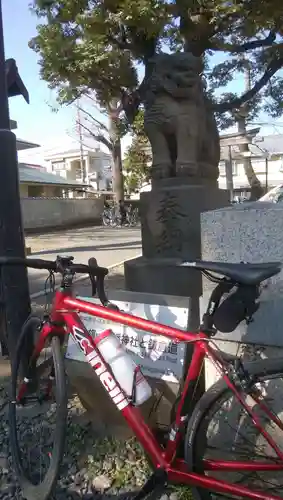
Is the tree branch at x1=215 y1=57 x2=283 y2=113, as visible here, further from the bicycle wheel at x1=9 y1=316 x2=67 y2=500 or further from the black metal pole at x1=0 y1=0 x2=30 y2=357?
the bicycle wheel at x1=9 y1=316 x2=67 y2=500

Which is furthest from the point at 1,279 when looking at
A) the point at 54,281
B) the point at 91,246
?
the point at 91,246

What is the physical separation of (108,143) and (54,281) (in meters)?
21.4

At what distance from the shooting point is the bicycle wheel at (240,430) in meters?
1.80

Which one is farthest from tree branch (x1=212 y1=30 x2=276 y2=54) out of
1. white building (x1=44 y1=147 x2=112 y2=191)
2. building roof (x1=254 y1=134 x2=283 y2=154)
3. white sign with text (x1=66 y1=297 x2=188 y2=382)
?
white building (x1=44 y1=147 x2=112 y2=191)

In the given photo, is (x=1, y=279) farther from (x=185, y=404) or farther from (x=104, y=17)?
(x=104, y=17)

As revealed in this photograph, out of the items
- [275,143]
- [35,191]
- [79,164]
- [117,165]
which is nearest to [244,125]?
[117,165]

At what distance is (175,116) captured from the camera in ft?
16.2

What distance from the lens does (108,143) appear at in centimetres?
2295

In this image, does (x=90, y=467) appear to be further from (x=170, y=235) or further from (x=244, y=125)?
(x=244, y=125)

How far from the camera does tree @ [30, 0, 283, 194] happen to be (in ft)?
34.8

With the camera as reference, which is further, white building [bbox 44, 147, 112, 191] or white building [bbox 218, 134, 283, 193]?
white building [bbox 44, 147, 112, 191]

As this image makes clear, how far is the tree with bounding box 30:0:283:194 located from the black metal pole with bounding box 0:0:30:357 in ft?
23.7

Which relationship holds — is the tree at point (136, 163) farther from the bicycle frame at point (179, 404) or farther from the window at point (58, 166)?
the bicycle frame at point (179, 404)

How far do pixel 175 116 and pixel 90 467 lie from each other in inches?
149
